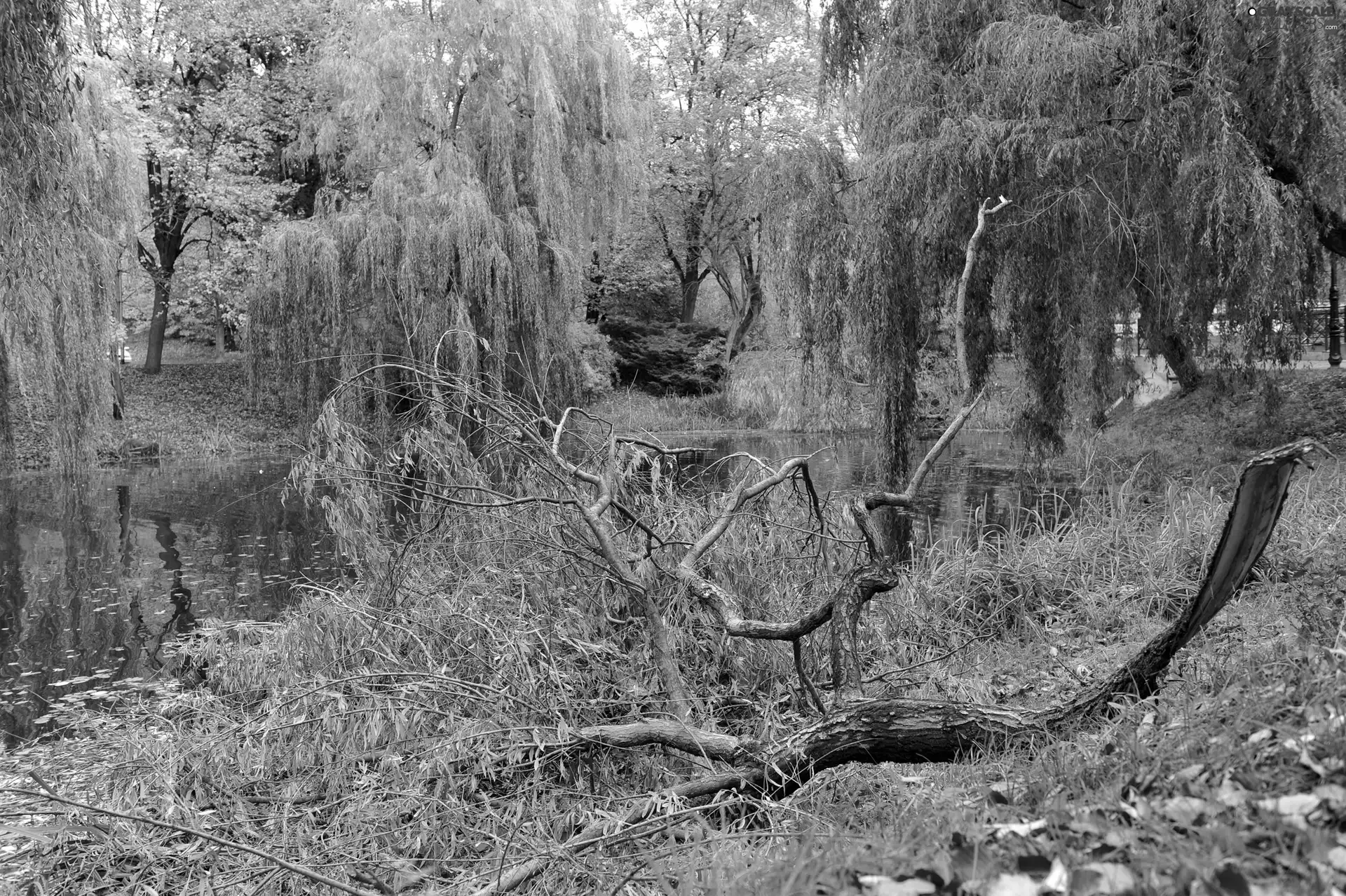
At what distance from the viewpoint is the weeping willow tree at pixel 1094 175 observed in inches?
302

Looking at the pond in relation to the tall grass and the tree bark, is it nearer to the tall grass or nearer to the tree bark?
the tall grass

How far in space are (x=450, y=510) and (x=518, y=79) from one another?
1024cm

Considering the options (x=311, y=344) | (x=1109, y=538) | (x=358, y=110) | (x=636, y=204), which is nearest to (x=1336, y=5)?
(x=1109, y=538)

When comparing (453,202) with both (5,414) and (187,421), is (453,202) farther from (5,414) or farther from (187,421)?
(187,421)

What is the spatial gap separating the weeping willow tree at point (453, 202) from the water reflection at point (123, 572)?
282 cm

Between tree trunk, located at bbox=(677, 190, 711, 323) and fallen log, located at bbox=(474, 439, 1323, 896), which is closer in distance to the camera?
fallen log, located at bbox=(474, 439, 1323, 896)

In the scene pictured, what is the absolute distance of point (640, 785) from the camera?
411 centimetres

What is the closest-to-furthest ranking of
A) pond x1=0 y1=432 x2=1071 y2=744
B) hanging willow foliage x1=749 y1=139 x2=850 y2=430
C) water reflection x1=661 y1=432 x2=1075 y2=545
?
pond x1=0 y1=432 x2=1071 y2=744 < water reflection x1=661 y1=432 x2=1075 y2=545 < hanging willow foliage x1=749 y1=139 x2=850 y2=430

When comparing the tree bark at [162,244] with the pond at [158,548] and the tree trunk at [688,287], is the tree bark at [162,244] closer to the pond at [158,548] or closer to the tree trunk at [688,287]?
the pond at [158,548]

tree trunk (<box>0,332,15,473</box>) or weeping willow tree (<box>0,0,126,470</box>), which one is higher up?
weeping willow tree (<box>0,0,126,470</box>)

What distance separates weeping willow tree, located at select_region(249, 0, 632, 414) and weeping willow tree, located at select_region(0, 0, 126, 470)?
257 cm

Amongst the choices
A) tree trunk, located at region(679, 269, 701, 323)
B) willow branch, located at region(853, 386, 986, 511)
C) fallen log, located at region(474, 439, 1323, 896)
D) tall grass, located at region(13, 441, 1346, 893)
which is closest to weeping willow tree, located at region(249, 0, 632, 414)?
tall grass, located at region(13, 441, 1346, 893)

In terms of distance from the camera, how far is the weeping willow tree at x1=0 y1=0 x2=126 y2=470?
20.0ft

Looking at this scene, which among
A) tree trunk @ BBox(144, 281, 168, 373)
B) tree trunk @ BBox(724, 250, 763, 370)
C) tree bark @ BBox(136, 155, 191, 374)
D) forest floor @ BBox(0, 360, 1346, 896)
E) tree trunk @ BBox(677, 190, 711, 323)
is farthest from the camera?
tree trunk @ BBox(677, 190, 711, 323)
